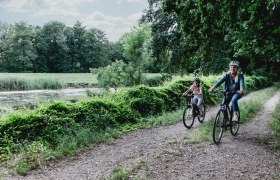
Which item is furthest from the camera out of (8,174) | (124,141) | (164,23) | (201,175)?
(164,23)

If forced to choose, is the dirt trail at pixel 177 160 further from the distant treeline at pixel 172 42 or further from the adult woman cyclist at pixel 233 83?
the distant treeline at pixel 172 42

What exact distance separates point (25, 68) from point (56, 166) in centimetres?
7980

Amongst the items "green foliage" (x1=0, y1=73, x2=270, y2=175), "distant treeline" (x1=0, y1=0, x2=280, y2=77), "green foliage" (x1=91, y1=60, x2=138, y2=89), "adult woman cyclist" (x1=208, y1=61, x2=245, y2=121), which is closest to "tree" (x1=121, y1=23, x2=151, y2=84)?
"distant treeline" (x1=0, y1=0, x2=280, y2=77)

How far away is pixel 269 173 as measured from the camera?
6.66m

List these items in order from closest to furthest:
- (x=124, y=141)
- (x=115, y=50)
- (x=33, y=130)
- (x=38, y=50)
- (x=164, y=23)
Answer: (x=33, y=130)
(x=124, y=141)
(x=164, y=23)
(x=38, y=50)
(x=115, y=50)

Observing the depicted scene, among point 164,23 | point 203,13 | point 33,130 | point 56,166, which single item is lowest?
point 56,166

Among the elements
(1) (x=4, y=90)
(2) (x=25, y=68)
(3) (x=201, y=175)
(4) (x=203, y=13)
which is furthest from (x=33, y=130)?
(2) (x=25, y=68)

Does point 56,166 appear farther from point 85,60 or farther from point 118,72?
point 85,60

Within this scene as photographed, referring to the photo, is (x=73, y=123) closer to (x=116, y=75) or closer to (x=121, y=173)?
(x=121, y=173)

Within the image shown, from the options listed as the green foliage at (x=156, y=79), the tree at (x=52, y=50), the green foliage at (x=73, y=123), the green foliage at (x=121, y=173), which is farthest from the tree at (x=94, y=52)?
the green foliage at (x=121, y=173)

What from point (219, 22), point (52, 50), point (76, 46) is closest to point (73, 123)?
point (219, 22)

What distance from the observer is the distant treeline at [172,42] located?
1251 cm

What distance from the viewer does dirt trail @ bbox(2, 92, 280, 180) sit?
265 inches

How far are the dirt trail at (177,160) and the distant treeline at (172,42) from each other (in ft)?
16.3
